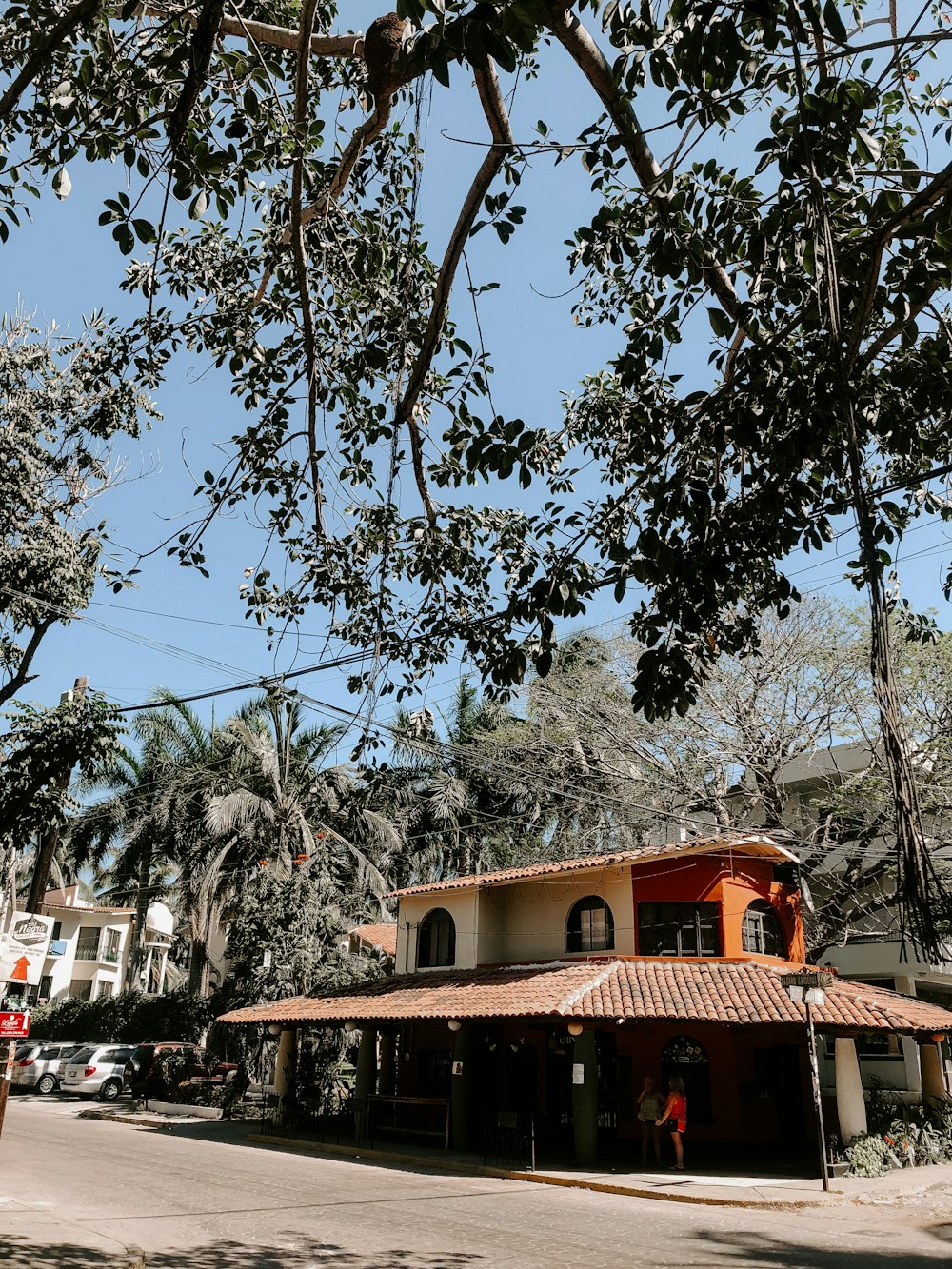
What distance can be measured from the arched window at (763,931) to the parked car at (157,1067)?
51.0 feet

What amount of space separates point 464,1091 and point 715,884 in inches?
263

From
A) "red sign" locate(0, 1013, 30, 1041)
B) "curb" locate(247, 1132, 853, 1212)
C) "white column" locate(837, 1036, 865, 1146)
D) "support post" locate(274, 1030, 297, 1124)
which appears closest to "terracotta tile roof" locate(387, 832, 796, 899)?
"white column" locate(837, 1036, 865, 1146)

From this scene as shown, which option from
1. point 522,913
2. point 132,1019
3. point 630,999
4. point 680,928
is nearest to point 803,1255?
point 630,999

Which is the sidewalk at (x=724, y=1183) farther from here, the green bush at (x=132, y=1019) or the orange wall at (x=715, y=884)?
the green bush at (x=132, y=1019)

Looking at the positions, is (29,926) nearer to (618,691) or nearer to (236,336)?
(236,336)

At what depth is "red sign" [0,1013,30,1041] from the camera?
10727 mm

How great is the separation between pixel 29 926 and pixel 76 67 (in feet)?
32.8

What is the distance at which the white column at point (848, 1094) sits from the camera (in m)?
17.8

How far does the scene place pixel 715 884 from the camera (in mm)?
20438

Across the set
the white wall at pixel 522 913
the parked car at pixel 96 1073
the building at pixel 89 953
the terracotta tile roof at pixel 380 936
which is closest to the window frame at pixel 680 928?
the white wall at pixel 522 913

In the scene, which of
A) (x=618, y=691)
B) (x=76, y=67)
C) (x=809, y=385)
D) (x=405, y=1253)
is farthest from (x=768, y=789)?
(x=76, y=67)

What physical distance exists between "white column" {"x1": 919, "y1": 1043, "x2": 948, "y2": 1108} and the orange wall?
10.6 ft

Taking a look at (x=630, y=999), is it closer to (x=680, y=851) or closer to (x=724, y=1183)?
(x=724, y=1183)

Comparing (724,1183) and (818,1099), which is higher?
(818,1099)
